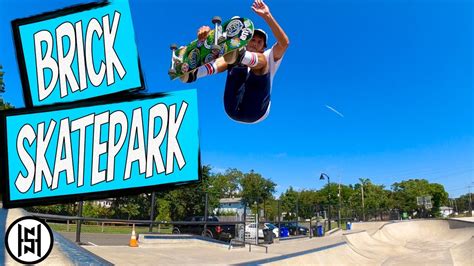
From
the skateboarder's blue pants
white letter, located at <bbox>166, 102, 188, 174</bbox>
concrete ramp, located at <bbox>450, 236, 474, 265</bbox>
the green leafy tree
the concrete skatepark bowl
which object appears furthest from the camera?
the green leafy tree

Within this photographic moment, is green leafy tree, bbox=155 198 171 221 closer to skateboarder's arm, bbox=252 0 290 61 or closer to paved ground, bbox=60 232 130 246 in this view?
paved ground, bbox=60 232 130 246

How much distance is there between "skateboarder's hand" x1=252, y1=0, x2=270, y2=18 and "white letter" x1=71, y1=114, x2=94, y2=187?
109 inches

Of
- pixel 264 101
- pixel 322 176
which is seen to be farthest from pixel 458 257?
pixel 264 101

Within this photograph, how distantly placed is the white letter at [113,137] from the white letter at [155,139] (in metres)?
0.36

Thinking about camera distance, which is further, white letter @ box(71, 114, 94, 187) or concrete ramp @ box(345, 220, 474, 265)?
concrete ramp @ box(345, 220, 474, 265)

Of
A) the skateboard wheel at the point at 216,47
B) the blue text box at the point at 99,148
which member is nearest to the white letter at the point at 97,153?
the blue text box at the point at 99,148

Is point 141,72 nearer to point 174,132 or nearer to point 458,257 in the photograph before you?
point 174,132

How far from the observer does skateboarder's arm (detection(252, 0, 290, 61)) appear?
4.68 m

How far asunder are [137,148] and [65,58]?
1.74 m

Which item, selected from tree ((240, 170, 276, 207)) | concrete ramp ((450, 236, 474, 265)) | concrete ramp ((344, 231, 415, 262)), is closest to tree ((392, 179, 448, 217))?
tree ((240, 170, 276, 207))

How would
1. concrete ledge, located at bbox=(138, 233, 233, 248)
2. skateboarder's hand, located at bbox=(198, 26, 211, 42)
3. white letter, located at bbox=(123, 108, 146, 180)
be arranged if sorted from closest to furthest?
skateboarder's hand, located at bbox=(198, 26, 211, 42)
white letter, located at bbox=(123, 108, 146, 180)
concrete ledge, located at bbox=(138, 233, 233, 248)

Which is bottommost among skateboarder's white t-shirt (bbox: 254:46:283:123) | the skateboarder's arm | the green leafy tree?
the green leafy tree

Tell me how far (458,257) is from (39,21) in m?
23.9

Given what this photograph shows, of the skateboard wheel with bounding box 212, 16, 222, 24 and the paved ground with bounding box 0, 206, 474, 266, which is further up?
the skateboard wheel with bounding box 212, 16, 222, 24
